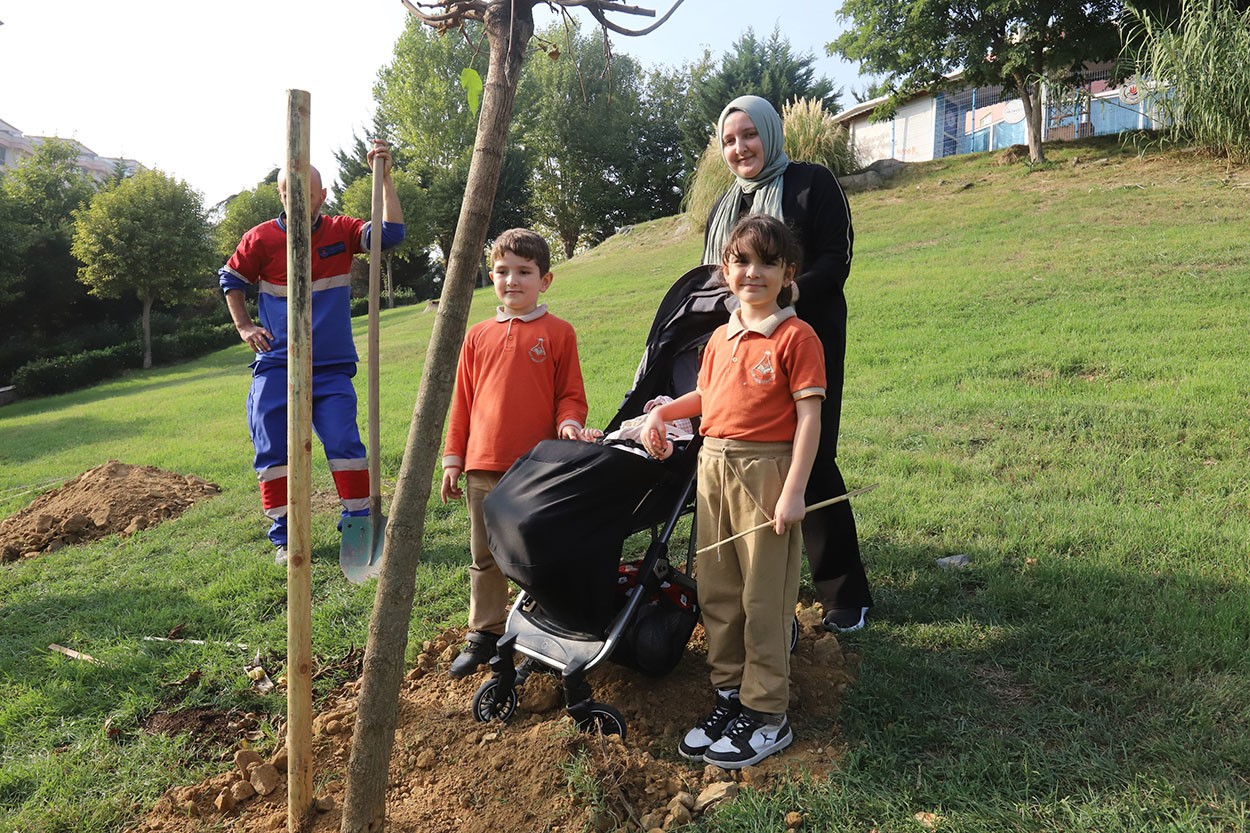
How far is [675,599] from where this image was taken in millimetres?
3164

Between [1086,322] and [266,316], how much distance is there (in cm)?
749

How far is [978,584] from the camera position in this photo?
12.8ft

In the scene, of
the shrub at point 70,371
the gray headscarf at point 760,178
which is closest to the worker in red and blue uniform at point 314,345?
the gray headscarf at point 760,178

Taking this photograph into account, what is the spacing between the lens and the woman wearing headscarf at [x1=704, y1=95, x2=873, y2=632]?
3236mm

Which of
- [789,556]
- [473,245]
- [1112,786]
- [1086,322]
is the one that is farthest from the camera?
[1086,322]

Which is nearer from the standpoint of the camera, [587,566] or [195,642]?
[587,566]

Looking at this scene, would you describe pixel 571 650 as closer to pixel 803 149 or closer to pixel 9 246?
pixel 803 149

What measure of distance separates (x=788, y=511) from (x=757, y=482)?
175 mm

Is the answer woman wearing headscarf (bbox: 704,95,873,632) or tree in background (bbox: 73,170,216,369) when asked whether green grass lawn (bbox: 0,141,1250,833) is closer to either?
woman wearing headscarf (bbox: 704,95,873,632)

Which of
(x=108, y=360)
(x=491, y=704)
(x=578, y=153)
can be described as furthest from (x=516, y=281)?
(x=578, y=153)

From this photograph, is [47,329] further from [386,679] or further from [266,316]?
[386,679]

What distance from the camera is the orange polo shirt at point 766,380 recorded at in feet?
8.77

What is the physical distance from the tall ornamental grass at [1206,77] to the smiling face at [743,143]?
12.7 m

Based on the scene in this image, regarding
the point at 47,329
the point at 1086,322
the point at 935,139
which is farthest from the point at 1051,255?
the point at 47,329
